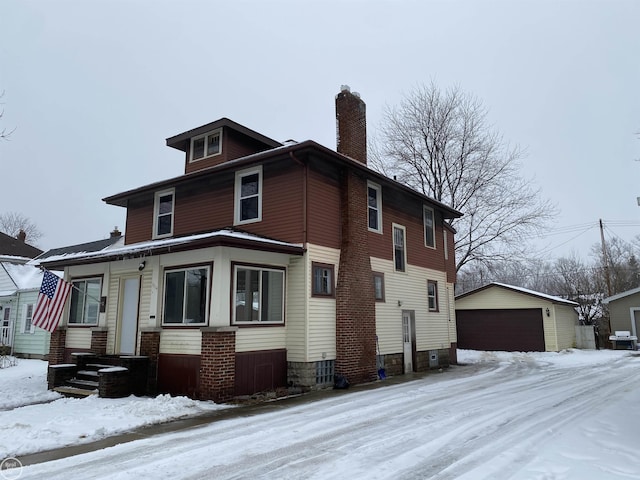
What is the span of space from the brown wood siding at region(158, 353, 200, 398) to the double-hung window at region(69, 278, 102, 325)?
12.6 ft

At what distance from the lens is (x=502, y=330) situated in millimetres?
25625

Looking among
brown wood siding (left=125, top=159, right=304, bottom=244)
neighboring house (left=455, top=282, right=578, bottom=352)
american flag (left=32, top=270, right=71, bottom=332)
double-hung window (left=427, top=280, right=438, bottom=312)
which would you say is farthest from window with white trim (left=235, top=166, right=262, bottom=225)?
neighboring house (left=455, top=282, right=578, bottom=352)

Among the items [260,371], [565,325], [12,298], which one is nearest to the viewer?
[260,371]

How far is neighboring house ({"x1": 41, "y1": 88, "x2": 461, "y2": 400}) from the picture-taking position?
420 inches

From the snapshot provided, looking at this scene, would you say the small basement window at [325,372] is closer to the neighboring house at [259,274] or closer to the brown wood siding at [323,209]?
the neighboring house at [259,274]

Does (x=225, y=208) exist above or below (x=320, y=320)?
above

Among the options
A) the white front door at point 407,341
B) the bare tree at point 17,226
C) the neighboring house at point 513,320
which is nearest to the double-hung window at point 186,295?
the white front door at point 407,341

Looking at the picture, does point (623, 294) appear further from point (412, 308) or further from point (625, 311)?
point (412, 308)

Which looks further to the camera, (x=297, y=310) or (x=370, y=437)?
(x=297, y=310)

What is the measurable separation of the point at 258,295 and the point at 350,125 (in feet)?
21.8

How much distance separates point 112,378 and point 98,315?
145 inches

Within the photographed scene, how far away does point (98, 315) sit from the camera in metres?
13.3

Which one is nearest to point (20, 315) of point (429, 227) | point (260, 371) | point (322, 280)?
point (260, 371)

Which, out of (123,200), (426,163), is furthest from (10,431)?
(426,163)
